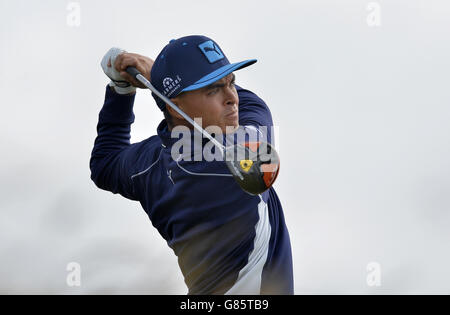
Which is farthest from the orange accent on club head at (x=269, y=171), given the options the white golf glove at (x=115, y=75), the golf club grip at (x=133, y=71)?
the white golf glove at (x=115, y=75)

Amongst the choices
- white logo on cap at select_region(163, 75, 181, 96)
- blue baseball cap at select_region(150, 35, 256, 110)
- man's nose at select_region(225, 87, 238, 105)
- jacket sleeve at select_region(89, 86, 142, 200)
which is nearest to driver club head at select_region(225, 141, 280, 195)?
man's nose at select_region(225, 87, 238, 105)

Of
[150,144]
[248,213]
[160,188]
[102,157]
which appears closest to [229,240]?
[248,213]

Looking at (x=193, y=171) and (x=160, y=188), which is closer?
(x=193, y=171)

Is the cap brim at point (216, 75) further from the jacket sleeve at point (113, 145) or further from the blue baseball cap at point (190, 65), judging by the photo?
the jacket sleeve at point (113, 145)

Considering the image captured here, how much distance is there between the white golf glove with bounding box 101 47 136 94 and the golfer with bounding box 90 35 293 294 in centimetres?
8

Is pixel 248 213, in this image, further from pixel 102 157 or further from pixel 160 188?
pixel 102 157

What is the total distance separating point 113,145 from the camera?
19.4 ft

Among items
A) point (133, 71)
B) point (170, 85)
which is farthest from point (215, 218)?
point (133, 71)

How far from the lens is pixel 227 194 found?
4938mm

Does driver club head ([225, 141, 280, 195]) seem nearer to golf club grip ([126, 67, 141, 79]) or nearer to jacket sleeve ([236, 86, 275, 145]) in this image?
jacket sleeve ([236, 86, 275, 145])

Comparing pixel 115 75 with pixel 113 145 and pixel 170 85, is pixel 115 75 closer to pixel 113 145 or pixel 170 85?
pixel 113 145

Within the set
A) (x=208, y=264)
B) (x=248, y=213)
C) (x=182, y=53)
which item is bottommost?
(x=208, y=264)

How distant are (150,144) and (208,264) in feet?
3.16

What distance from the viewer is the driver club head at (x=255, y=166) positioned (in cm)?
440
